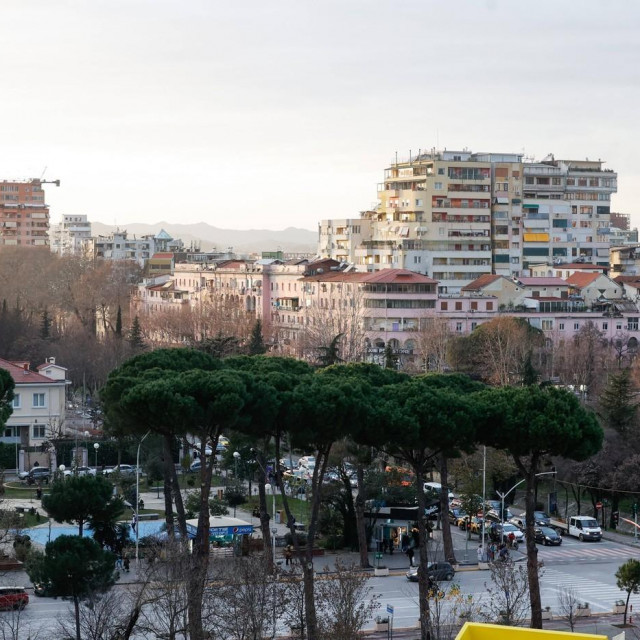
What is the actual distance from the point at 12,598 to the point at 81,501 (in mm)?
6136

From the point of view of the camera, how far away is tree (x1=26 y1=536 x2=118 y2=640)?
4044 centimetres

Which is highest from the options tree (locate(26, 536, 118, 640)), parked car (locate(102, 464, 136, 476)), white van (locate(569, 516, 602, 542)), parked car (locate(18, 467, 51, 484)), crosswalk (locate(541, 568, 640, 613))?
tree (locate(26, 536, 118, 640))

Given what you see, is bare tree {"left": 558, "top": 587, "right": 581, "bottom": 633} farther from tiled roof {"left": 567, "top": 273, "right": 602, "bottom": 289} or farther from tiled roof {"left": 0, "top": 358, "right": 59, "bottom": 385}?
tiled roof {"left": 567, "top": 273, "right": 602, "bottom": 289}

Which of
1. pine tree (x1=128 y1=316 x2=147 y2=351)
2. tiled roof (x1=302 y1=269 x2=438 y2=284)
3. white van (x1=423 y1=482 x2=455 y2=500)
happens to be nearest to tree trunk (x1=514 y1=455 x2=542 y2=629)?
white van (x1=423 y1=482 x2=455 y2=500)

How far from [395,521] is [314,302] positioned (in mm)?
68547

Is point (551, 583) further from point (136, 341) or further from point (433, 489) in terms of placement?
point (136, 341)

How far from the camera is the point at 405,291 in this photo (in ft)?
376

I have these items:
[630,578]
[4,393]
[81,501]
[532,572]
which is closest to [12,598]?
[81,501]

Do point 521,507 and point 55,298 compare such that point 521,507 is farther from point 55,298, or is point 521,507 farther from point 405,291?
point 55,298

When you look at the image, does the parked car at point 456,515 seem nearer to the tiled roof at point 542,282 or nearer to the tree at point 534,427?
the tree at point 534,427

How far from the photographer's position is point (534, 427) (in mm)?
43156

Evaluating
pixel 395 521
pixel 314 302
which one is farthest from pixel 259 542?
pixel 314 302

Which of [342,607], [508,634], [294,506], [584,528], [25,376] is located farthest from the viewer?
[25,376]

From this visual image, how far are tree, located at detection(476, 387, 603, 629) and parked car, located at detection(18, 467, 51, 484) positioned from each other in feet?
93.3
